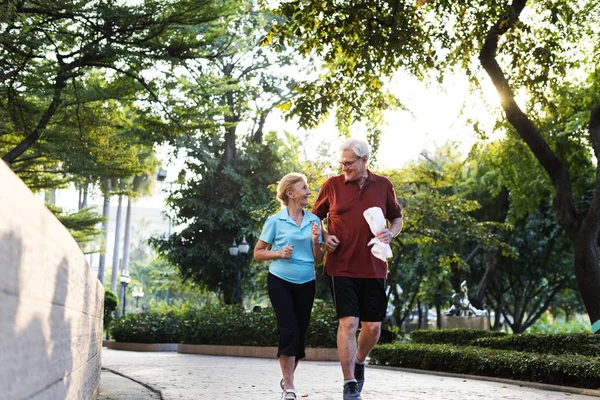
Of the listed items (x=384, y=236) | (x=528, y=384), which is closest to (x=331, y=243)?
(x=384, y=236)

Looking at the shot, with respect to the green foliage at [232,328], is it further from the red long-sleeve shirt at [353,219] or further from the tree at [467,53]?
the red long-sleeve shirt at [353,219]

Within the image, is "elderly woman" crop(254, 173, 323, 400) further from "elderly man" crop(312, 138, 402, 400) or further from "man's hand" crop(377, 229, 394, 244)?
"man's hand" crop(377, 229, 394, 244)

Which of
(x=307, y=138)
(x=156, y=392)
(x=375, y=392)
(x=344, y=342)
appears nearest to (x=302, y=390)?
(x=375, y=392)

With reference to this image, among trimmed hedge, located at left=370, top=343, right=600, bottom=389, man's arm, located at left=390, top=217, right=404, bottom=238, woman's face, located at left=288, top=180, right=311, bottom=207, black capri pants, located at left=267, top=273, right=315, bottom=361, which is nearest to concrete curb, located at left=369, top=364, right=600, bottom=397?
trimmed hedge, located at left=370, top=343, right=600, bottom=389

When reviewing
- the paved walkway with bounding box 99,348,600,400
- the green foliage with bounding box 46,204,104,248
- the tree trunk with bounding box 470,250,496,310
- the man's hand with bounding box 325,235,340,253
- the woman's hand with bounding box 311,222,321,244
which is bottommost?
the paved walkway with bounding box 99,348,600,400

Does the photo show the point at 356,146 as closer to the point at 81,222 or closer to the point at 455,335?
the point at 455,335

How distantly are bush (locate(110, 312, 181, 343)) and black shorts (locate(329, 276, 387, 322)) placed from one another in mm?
22131

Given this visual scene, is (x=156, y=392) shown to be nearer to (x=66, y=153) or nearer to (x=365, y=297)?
(x=365, y=297)

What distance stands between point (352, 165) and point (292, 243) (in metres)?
0.77

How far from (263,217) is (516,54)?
9827mm

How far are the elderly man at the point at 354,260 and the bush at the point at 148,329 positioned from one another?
2207 centimetres

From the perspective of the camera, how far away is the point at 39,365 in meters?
2.22

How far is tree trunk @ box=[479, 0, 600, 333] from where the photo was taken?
15023mm

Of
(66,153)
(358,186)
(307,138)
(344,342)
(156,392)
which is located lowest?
(156,392)
